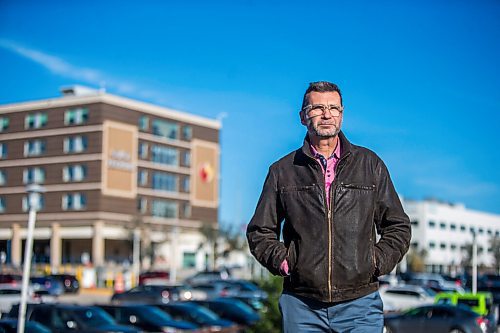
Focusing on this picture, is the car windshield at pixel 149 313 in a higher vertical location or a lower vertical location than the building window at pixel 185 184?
lower

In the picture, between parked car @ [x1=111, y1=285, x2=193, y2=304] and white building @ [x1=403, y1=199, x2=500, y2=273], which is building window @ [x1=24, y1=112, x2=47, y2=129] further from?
parked car @ [x1=111, y1=285, x2=193, y2=304]

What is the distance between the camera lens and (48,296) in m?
38.3

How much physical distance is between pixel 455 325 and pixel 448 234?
216 ft

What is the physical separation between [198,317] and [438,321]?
6.66 meters

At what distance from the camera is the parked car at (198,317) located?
71.3 feet

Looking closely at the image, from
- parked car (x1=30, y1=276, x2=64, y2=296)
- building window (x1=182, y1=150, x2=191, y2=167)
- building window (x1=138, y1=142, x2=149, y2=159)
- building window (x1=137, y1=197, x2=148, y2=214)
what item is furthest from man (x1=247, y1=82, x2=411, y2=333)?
building window (x1=182, y1=150, x2=191, y2=167)

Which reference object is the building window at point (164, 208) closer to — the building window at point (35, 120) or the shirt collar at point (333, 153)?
the building window at point (35, 120)

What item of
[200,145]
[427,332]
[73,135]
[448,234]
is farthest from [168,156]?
[427,332]

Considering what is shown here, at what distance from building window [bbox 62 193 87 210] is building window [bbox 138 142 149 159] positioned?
26.8 feet

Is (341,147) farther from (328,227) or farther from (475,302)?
(475,302)

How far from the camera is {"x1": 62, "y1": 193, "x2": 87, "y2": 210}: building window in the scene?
85.6 m

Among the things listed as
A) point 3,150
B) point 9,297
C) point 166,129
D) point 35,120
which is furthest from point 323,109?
point 3,150

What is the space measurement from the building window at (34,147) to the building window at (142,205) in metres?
12.0

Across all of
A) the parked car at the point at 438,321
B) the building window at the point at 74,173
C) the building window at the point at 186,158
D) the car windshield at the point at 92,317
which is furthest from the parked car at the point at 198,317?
the building window at the point at 186,158
